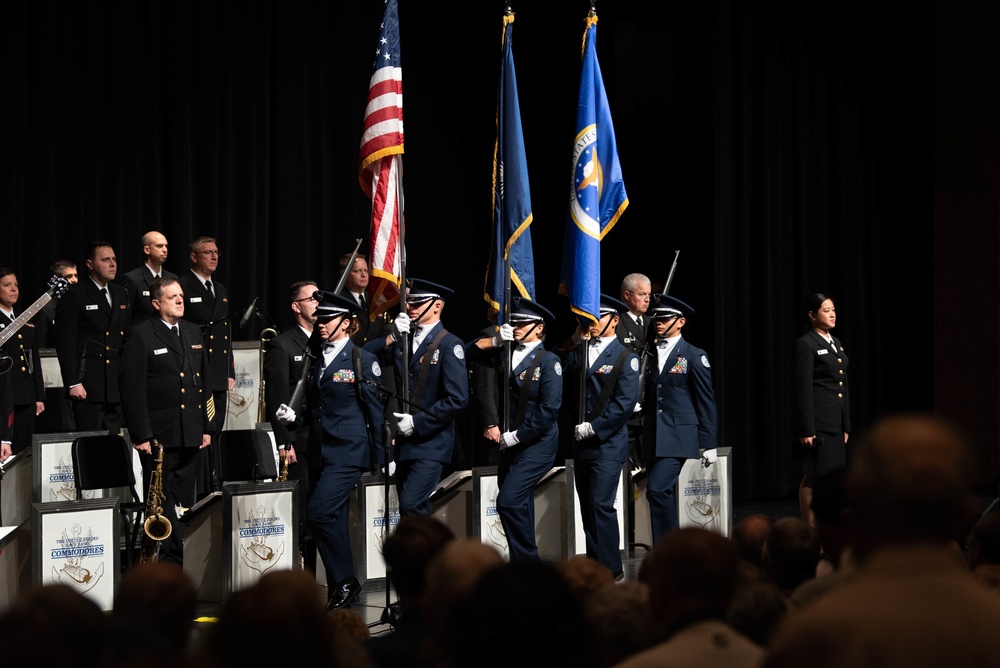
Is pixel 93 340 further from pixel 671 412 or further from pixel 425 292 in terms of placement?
pixel 671 412

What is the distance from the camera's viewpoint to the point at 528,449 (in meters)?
7.40

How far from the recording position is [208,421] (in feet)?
28.4

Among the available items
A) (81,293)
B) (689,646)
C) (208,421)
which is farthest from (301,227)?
(689,646)

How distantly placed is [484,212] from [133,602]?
10367 mm

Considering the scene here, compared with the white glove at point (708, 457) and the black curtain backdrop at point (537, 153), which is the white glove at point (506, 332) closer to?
the white glove at point (708, 457)

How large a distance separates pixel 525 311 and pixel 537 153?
5.21 meters

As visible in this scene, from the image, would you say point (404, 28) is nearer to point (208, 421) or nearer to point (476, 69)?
point (476, 69)

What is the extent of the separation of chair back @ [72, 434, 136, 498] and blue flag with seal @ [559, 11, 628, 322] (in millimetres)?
2787

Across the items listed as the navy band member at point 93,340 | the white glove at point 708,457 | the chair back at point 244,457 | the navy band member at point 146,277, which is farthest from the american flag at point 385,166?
the navy band member at point 93,340

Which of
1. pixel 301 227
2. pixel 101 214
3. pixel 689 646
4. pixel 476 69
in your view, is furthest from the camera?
pixel 476 69

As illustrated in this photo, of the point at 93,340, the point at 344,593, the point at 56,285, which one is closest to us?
the point at 344,593

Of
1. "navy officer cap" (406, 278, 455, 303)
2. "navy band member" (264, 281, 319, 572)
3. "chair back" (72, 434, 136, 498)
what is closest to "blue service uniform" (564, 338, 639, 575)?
"navy officer cap" (406, 278, 455, 303)

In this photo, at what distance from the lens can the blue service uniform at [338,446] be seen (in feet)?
22.9

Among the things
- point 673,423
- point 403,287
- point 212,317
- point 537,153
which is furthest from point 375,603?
point 537,153
